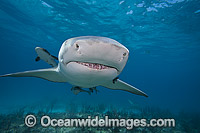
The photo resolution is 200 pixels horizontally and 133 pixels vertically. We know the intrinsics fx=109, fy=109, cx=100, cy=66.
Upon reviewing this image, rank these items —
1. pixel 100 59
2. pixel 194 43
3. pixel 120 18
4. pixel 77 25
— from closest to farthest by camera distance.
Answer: pixel 100 59, pixel 120 18, pixel 77 25, pixel 194 43

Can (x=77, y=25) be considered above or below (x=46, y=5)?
above

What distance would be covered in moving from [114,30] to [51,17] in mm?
11407

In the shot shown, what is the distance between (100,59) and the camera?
4.83ft

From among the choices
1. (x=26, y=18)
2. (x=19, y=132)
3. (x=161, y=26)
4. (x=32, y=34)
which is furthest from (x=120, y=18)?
(x=32, y=34)

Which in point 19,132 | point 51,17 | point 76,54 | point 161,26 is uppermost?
point 51,17

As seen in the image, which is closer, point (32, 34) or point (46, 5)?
point (46, 5)

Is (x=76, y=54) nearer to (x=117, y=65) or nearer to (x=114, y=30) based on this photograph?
(x=117, y=65)

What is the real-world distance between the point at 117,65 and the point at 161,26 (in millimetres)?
20081

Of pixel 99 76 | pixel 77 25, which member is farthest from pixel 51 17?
pixel 99 76

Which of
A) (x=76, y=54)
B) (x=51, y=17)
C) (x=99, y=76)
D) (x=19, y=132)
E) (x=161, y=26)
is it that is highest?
(x=51, y=17)

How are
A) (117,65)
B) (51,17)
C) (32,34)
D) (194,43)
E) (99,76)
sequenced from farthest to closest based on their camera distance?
(32,34) → (194,43) → (51,17) → (99,76) → (117,65)

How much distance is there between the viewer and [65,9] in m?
16.0

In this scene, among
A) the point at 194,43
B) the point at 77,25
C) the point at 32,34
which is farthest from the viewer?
the point at 32,34

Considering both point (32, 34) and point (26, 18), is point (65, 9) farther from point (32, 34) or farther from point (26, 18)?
point (32, 34)
